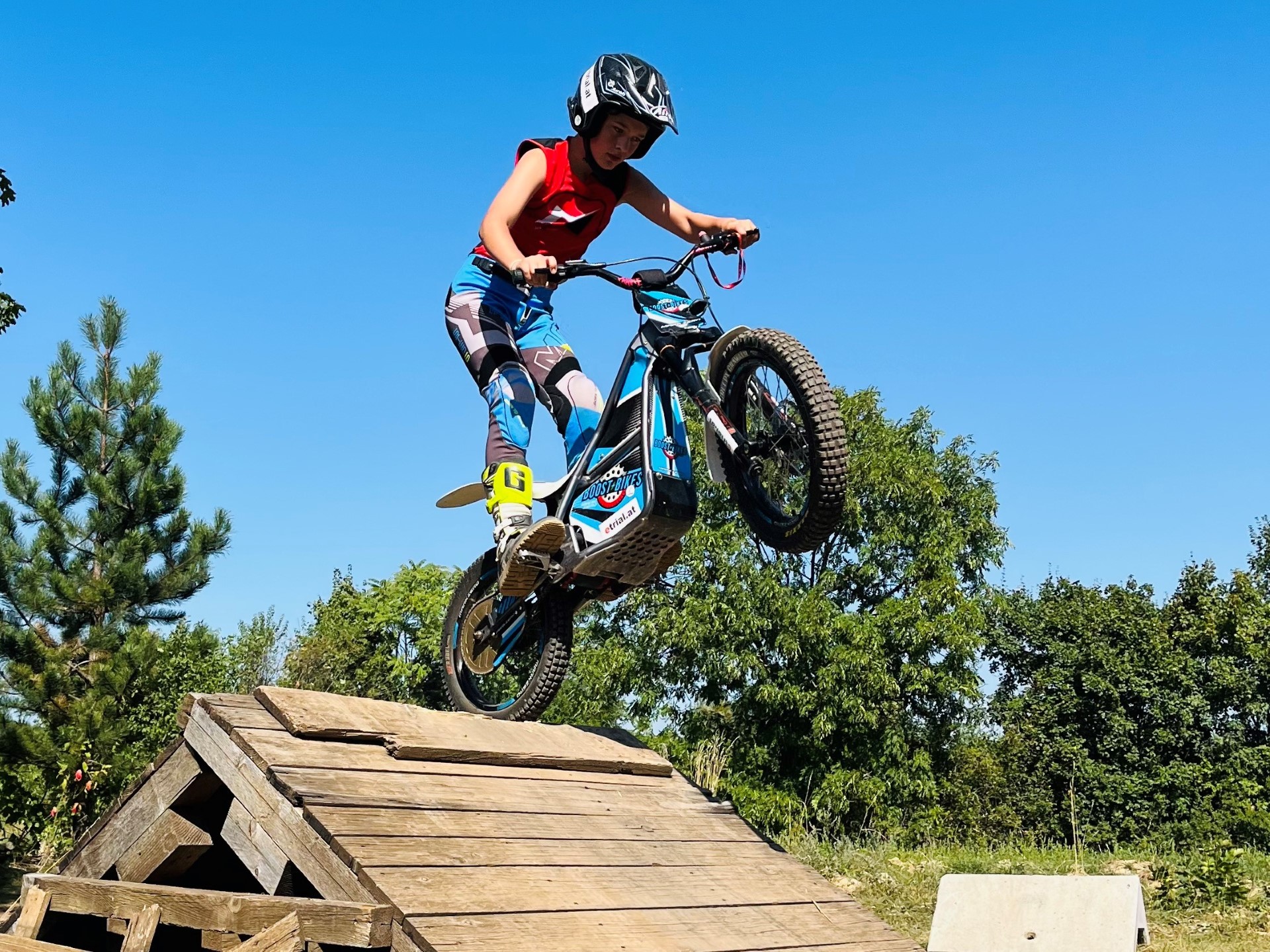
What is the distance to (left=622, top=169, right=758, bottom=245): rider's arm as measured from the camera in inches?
211

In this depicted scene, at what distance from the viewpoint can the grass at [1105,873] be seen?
6941mm

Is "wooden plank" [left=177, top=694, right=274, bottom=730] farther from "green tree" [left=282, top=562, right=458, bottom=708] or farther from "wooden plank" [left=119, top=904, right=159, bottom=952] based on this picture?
"green tree" [left=282, top=562, right=458, bottom=708]

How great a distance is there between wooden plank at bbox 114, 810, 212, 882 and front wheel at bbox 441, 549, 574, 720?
4.37 feet

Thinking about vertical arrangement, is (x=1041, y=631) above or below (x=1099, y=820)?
above

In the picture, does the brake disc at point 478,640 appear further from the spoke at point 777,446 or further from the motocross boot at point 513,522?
the spoke at point 777,446

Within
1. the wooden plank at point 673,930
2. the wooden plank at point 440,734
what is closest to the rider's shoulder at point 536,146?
the wooden plank at point 440,734

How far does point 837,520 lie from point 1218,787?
28069mm

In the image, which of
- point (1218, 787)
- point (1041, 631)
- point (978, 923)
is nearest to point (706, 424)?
point (978, 923)

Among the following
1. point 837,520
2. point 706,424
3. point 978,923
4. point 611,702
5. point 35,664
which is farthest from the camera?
point 611,702

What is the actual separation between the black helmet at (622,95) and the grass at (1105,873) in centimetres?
497

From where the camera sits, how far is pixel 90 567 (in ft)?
66.1

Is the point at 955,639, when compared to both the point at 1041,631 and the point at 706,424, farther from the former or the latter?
the point at 706,424

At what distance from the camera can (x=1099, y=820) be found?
2909 centimetres

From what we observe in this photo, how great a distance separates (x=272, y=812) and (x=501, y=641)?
6.59 feet
